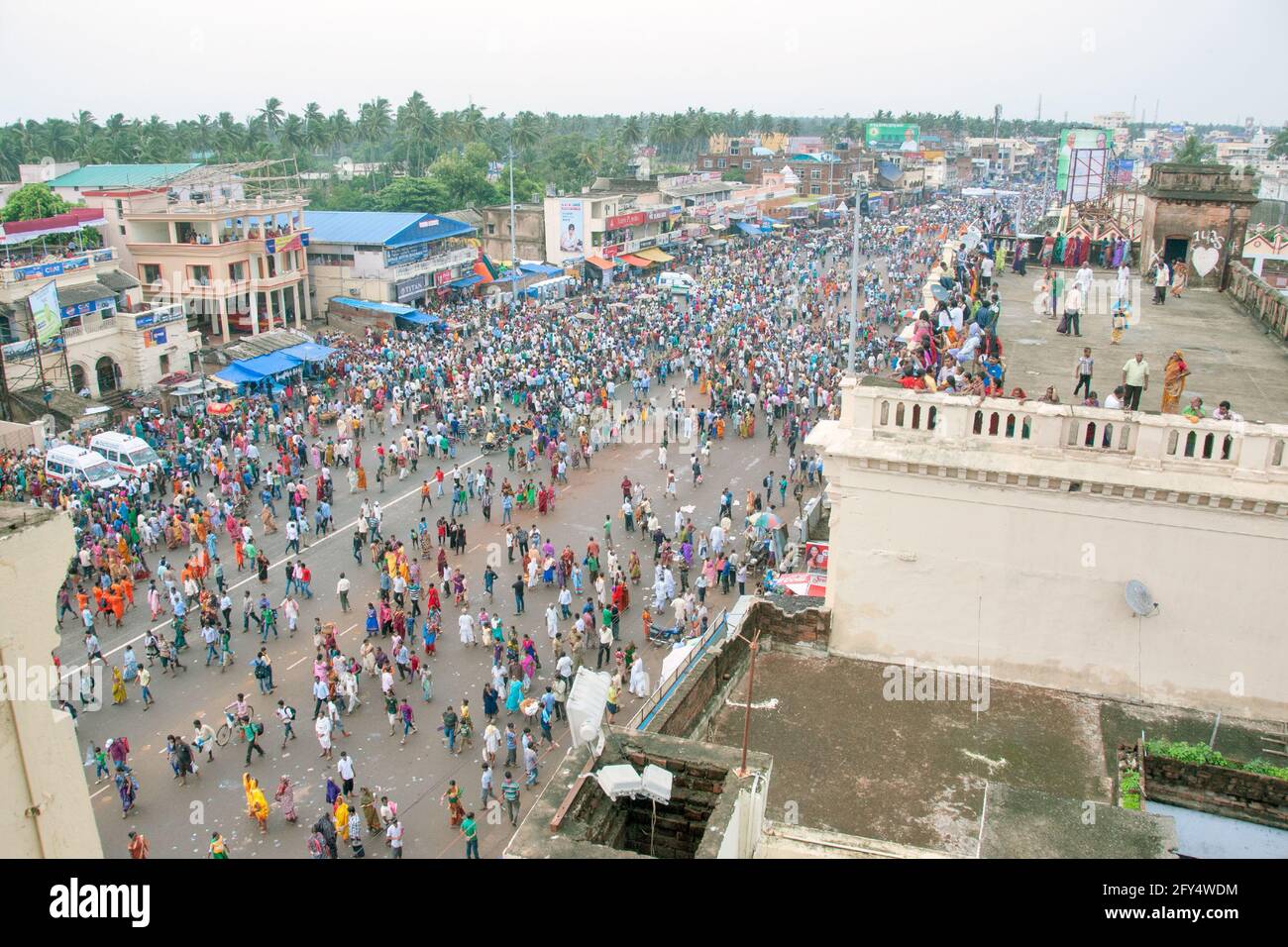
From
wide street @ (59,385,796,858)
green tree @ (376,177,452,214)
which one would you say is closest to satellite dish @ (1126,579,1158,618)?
wide street @ (59,385,796,858)

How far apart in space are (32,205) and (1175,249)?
169 ft

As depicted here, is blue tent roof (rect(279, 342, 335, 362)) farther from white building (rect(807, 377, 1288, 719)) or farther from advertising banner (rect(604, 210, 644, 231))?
white building (rect(807, 377, 1288, 719))

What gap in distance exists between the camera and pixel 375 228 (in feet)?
165

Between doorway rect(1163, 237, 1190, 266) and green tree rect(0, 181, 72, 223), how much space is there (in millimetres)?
50145

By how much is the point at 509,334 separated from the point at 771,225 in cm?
4431

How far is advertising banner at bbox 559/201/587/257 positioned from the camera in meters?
60.5

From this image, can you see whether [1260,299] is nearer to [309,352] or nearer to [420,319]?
[309,352]

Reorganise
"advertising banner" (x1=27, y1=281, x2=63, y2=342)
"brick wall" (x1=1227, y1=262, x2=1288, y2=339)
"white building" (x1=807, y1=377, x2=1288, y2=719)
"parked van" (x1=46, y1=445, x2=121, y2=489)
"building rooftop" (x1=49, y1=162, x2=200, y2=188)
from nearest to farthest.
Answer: "white building" (x1=807, y1=377, x2=1288, y2=719) → "brick wall" (x1=1227, y1=262, x2=1288, y2=339) → "parked van" (x1=46, y1=445, x2=121, y2=489) → "advertising banner" (x1=27, y1=281, x2=63, y2=342) → "building rooftop" (x1=49, y1=162, x2=200, y2=188)

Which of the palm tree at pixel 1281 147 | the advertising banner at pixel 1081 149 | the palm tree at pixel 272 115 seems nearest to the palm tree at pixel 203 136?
the palm tree at pixel 272 115

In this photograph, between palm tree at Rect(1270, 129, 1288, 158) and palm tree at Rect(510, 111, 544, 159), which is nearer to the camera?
palm tree at Rect(510, 111, 544, 159)

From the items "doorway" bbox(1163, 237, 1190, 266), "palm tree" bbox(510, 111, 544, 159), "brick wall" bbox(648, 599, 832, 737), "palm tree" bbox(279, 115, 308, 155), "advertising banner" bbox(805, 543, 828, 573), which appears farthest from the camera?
"palm tree" bbox(510, 111, 544, 159)

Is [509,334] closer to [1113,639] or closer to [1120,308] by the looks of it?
[1120,308]

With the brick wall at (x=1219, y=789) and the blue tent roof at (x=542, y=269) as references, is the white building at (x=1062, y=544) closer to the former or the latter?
the brick wall at (x=1219, y=789)

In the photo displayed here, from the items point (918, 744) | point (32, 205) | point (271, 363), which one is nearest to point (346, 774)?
point (918, 744)
